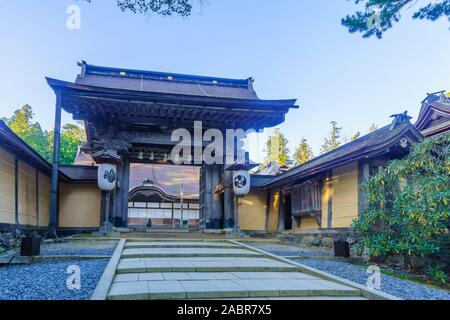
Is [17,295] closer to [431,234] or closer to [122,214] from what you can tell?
[431,234]

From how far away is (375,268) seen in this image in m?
6.15

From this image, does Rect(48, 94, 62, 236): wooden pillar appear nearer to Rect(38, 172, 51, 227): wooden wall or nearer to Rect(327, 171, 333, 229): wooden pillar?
Rect(38, 172, 51, 227): wooden wall

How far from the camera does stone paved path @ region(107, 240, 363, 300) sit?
3.83 metres

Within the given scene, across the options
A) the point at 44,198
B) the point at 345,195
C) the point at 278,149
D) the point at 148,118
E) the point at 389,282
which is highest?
the point at 278,149

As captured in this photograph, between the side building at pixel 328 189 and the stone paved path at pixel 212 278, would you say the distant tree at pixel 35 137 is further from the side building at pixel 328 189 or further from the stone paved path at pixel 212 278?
the stone paved path at pixel 212 278

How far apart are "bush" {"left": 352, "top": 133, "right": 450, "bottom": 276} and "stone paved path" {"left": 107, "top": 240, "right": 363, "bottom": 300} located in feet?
5.77

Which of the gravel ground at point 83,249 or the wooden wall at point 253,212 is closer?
the gravel ground at point 83,249

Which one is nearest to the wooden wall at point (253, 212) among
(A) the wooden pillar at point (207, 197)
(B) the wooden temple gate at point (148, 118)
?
(B) the wooden temple gate at point (148, 118)

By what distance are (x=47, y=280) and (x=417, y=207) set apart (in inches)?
211

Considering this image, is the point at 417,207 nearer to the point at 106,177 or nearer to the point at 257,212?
the point at 106,177

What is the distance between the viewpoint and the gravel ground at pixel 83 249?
645cm

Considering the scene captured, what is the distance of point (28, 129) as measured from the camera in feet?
93.1

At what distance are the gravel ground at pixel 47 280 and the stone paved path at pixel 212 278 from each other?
1.10ft

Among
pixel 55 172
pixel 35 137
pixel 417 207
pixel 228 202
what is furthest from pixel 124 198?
pixel 35 137
